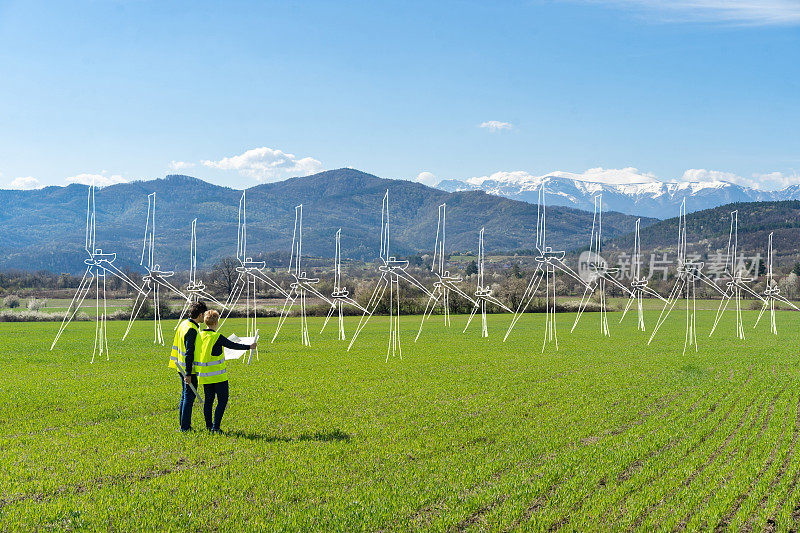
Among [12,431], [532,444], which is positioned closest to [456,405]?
[532,444]

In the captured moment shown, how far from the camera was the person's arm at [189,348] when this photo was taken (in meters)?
10.4

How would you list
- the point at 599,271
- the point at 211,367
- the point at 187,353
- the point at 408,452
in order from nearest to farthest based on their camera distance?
the point at 408,452, the point at 187,353, the point at 211,367, the point at 599,271

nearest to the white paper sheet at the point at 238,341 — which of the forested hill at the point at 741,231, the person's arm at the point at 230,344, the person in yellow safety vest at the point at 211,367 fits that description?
the person's arm at the point at 230,344

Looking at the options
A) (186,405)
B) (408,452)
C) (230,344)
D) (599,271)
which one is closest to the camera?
(408,452)

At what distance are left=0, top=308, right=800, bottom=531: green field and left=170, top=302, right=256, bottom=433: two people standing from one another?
1.71 feet

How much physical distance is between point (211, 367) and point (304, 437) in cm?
218

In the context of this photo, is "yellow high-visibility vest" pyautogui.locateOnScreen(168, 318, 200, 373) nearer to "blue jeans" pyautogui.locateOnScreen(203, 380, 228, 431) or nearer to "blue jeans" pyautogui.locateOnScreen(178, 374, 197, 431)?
"blue jeans" pyautogui.locateOnScreen(178, 374, 197, 431)

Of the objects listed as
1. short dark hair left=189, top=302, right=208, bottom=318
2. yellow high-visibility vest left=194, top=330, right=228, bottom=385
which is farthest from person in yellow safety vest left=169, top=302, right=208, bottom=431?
yellow high-visibility vest left=194, top=330, right=228, bottom=385

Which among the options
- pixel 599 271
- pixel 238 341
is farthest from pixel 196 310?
pixel 599 271

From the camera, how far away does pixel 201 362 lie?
1052 cm

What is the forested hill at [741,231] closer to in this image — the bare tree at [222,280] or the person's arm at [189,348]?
the bare tree at [222,280]

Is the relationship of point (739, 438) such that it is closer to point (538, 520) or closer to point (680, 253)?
point (538, 520)

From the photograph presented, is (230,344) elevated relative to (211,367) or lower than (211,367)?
elevated

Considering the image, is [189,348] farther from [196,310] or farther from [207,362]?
[196,310]
